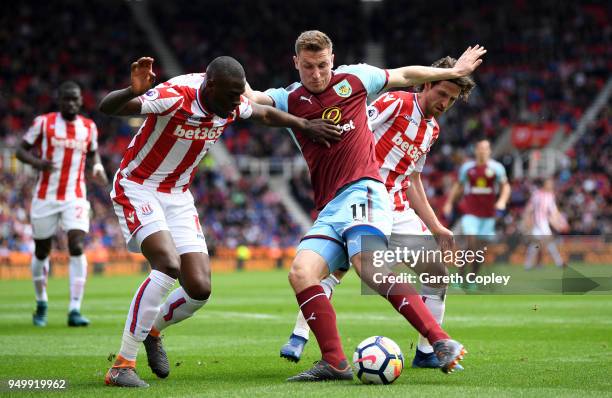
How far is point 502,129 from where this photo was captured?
36469mm

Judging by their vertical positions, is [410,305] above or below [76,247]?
below

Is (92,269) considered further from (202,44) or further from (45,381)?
(45,381)

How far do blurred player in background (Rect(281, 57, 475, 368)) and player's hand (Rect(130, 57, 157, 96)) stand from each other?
232cm

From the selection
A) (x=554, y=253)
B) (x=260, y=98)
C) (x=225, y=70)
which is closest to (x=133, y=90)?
(x=225, y=70)

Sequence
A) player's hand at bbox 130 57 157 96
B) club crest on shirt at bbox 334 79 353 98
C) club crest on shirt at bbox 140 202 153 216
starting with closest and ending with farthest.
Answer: player's hand at bbox 130 57 157 96 → club crest on shirt at bbox 140 202 153 216 → club crest on shirt at bbox 334 79 353 98

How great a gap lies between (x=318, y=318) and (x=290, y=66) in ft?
115

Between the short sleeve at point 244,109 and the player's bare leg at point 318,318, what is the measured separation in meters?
1.09

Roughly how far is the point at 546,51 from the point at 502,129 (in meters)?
5.34

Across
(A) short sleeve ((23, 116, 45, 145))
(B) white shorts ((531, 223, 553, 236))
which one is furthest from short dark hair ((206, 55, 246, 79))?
(B) white shorts ((531, 223, 553, 236))

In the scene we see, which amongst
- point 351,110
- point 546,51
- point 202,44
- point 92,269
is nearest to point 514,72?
point 546,51

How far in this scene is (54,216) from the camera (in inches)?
476

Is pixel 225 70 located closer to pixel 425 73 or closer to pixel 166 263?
pixel 166 263

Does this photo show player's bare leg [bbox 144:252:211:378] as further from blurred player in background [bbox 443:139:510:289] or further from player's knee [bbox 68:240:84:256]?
blurred player in background [bbox 443:139:510:289]

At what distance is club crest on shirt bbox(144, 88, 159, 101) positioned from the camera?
6.64 m
